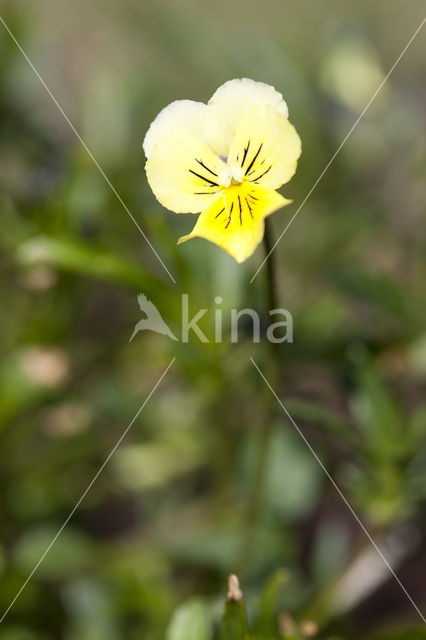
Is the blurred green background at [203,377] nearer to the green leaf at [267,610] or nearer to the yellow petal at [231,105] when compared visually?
the green leaf at [267,610]

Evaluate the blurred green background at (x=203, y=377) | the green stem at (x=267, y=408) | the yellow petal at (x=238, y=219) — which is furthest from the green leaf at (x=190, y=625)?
the yellow petal at (x=238, y=219)

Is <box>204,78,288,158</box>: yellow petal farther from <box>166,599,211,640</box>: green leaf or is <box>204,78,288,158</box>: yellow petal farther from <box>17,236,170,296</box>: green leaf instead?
<box>166,599,211,640</box>: green leaf

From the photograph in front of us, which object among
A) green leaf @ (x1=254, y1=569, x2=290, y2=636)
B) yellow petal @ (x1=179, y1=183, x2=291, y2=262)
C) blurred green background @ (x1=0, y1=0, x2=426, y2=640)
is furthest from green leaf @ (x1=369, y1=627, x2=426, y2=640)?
yellow petal @ (x1=179, y1=183, x2=291, y2=262)

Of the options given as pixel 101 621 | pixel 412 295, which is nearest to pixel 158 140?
pixel 412 295

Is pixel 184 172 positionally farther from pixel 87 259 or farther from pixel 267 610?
pixel 267 610

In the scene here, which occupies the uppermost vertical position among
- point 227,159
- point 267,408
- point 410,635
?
point 227,159

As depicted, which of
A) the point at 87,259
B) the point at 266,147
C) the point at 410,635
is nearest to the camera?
the point at 266,147

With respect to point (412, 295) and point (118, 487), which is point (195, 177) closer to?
point (412, 295)

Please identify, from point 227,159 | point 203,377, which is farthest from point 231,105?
point 203,377
